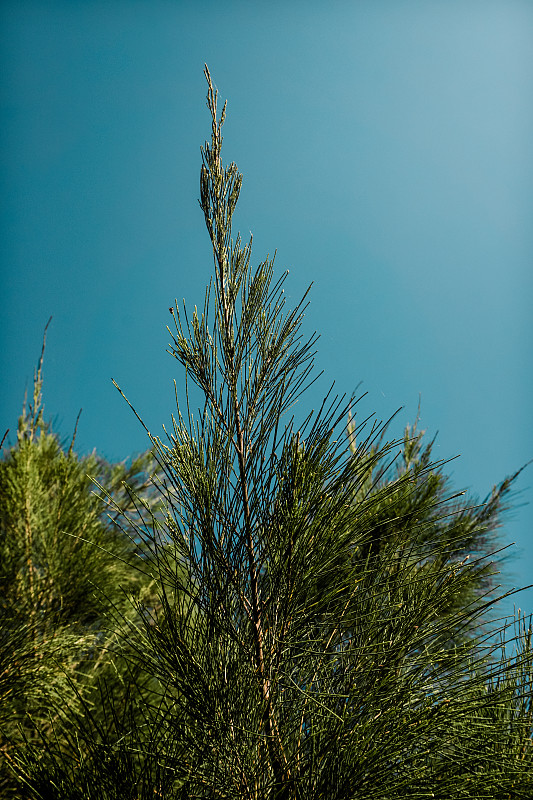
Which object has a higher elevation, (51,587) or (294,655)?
(51,587)

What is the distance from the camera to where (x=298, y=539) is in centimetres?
133

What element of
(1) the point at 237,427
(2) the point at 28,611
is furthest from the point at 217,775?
(2) the point at 28,611

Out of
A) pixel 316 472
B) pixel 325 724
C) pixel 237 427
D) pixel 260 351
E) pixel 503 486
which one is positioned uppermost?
pixel 503 486

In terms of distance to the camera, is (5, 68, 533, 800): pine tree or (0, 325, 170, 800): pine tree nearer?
(5, 68, 533, 800): pine tree

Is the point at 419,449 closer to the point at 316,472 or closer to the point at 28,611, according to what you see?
the point at 316,472

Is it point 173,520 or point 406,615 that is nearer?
point 406,615

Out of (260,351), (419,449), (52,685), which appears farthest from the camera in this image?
(419,449)

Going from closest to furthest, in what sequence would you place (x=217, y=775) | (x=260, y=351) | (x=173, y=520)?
(x=217, y=775), (x=173, y=520), (x=260, y=351)

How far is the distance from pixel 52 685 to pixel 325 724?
1.49m

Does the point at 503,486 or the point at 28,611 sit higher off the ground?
the point at 503,486

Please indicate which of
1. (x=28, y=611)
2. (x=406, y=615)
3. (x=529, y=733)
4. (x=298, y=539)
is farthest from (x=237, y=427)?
(x=28, y=611)

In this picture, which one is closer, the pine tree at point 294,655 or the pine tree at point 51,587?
the pine tree at point 294,655

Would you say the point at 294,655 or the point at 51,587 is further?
the point at 51,587

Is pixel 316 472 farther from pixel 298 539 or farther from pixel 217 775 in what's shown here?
pixel 217 775
